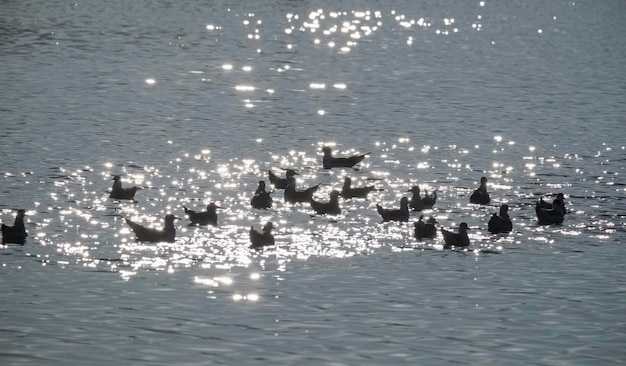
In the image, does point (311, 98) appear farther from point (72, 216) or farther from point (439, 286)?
point (439, 286)

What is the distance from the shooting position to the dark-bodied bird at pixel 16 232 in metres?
41.2

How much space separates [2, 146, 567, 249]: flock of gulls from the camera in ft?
137

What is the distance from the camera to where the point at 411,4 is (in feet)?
480

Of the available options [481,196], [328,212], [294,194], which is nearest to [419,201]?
[481,196]

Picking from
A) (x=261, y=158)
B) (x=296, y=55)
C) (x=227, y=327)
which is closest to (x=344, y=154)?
(x=261, y=158)

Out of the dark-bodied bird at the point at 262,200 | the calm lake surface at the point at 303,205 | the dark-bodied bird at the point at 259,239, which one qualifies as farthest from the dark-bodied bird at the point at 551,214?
the dark-bodied bird at the point at 259,239

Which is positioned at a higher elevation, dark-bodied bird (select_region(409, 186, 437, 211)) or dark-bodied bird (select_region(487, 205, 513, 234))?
dark-bodied bird (select_region(409, 186, 437, 211))

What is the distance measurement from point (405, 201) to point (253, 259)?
7300mm

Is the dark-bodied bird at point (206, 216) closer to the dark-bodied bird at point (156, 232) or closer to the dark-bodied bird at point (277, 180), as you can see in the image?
the dark-bodied bird at point (156, 232)

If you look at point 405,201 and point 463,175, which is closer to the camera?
point 405,201

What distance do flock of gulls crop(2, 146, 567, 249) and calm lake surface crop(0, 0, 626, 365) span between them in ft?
1.26

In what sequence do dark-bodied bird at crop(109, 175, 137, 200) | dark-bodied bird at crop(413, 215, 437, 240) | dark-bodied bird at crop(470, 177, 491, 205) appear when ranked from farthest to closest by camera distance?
dark-bodied bird at crop(470, 177, 491, 205), dark-bodied bird at crop(109, 175, 137, 200), dark-bodied bird at crop(413, 215, 437, 240)

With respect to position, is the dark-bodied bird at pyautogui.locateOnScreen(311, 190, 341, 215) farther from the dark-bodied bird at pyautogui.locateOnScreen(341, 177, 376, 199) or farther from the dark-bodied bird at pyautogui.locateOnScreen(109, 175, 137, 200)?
the dark-bodied bird at pyautogui.locateOnScreen(109, 175, 137, 200)

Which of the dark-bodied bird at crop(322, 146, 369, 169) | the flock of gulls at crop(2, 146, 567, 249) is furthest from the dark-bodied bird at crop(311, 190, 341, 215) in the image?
the dark-bodied bird at crop(322, 146, 369, 169)
